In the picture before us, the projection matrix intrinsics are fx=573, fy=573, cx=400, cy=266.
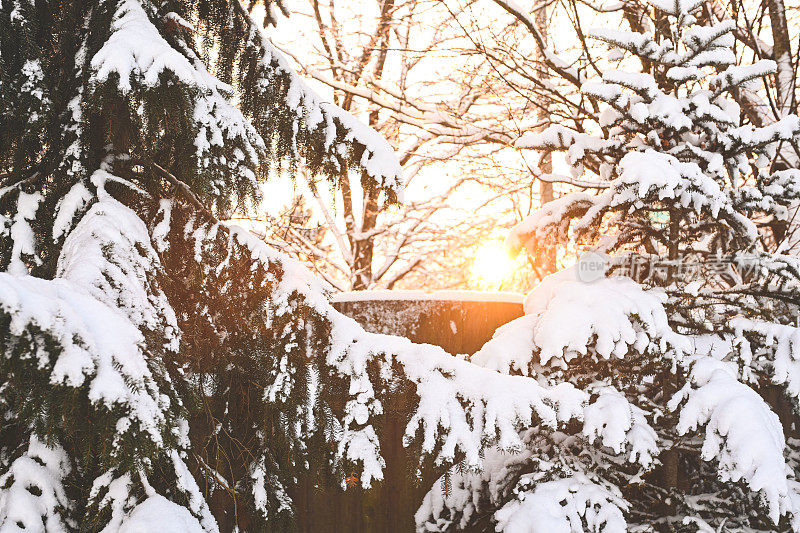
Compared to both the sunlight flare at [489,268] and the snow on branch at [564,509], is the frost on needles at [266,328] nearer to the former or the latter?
the snow on branch at [564,509]

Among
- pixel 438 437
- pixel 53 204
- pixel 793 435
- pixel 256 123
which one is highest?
pixel 256 123

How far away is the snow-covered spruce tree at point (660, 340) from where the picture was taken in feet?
9.06

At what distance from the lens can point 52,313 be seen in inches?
40.8

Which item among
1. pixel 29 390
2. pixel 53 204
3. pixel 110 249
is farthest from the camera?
pixel 53 204

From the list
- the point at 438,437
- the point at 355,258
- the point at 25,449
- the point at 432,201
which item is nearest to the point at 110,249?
the point at 25,449

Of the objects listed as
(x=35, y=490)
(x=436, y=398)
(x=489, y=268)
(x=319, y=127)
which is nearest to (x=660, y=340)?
(x=436, y=398)

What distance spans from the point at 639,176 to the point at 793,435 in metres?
2.53

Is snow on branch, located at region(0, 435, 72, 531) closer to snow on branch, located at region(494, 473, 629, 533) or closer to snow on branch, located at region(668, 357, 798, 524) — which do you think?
snow on branch, located at region(494, 473, 629, 533)

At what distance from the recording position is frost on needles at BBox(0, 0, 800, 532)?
3.98 feet

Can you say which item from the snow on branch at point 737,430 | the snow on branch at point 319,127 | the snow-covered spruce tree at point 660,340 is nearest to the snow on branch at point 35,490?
the snow on branch at point 319,127

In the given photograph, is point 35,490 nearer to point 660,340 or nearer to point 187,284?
point 187,284

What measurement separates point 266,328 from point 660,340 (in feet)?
6.81

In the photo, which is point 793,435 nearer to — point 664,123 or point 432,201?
point 664,123

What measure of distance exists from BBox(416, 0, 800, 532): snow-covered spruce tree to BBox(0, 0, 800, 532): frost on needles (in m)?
0.02
